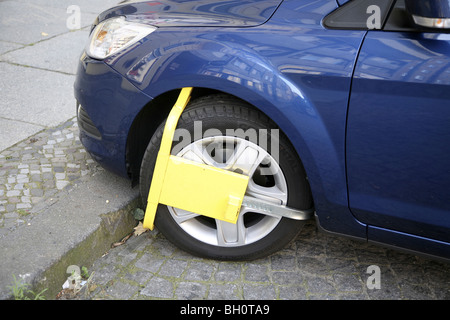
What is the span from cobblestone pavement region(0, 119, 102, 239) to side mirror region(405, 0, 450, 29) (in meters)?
2.10

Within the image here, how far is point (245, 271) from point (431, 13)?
153 cm

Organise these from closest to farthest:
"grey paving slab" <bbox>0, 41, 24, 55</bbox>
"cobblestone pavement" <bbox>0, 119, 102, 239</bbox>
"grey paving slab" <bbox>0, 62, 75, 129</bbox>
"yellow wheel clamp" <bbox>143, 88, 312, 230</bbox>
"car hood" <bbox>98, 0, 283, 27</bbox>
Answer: "car hood" <bbox>98, 0, 283, 27</bbox>, "yellow wheel clamp" <bbox>143, 88, 312, 230</bbox>, "cobblestone pavement" <bbox>0, 119, 102, 239</bbox>, "grey paving slab" <bbox>0, 62, 75, 129</bbox>, "grey paving slab" <bbox>0, 41, 24, 55</bbox>

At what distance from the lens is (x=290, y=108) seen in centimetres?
227

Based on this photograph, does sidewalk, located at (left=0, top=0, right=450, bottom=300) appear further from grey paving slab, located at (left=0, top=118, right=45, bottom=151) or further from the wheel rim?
the wheel rim

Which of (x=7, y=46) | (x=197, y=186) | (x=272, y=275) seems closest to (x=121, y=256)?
(x=197, y=186)

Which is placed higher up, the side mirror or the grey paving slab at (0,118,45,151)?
the side mirror

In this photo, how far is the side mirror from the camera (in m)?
1.99

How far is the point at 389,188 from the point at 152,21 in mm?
1378

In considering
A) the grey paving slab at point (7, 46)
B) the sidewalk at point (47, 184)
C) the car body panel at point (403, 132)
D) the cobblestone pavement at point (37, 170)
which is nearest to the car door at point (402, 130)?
the car body panel at point (403, 132)

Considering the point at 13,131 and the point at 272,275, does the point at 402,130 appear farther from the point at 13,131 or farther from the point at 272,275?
the point at 13,131

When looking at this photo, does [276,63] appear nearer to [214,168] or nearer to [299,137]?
[299,137]

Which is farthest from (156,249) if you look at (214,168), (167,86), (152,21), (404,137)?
(404,137)

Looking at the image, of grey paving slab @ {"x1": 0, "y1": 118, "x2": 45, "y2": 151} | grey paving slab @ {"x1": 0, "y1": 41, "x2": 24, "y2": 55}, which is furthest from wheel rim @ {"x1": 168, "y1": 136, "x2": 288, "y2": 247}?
grey paving slab @ {"x1": 0, "y1": 41, "x2": 24, "y2": 55}

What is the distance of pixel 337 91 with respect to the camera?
7.16 ft
